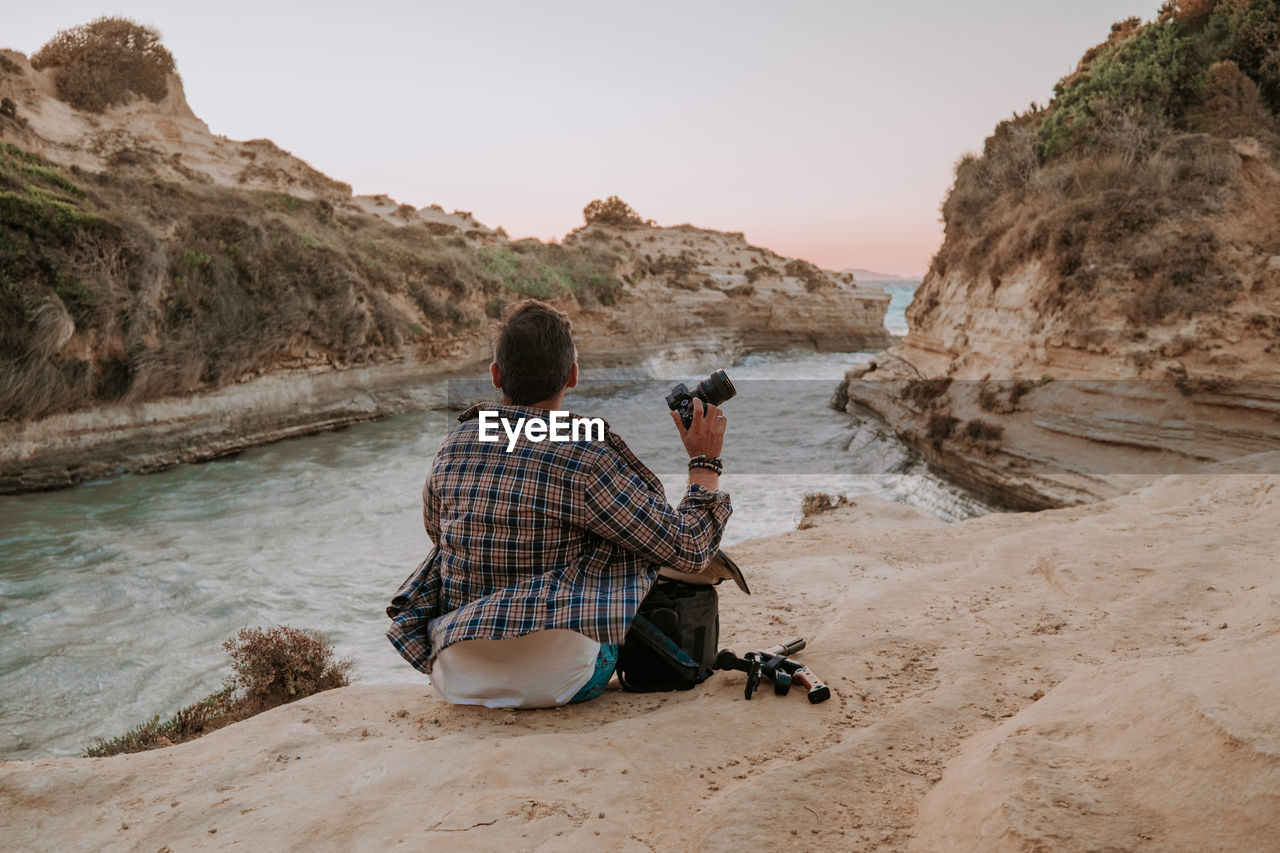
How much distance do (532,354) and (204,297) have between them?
14499mm

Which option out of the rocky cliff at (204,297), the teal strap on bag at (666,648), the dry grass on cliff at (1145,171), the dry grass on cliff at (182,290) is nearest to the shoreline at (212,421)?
the rocky cliff at (204,297)

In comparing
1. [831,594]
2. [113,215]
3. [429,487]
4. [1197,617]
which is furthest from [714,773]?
[113,215]

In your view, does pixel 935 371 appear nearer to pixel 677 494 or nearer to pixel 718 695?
pixel 677 494

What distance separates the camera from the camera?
2.69 meters

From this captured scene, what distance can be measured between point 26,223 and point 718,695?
45.7 feet

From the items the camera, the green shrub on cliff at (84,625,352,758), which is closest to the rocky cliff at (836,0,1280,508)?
the camera

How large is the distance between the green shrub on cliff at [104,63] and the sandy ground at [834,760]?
2760 cm

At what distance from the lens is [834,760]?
2.14 m

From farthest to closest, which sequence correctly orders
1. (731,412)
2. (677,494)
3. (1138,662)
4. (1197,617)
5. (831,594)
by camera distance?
(731,412), (677,494), (831,594), (1197,617), (1138,662)

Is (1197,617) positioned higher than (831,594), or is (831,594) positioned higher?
(1197,617)

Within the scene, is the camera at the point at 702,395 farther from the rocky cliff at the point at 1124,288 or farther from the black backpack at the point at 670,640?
the rocky cliff at the point at 1124,288

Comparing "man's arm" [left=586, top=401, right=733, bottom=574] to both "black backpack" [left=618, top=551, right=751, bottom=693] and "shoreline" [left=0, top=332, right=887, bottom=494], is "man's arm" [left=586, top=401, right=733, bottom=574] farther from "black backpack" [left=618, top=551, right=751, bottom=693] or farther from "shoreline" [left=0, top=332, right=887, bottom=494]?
"shoreline" [left=0, top=332, right=887, bottom=494]

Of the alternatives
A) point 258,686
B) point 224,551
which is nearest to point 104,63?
point 224,551

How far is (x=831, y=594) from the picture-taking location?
481 centimetres
